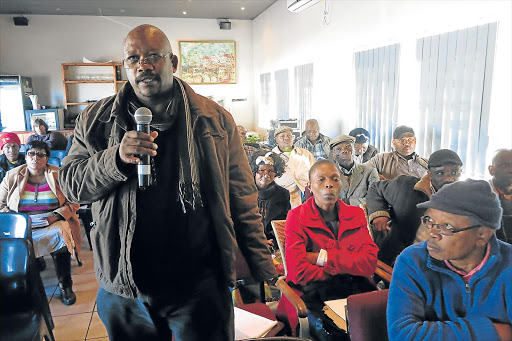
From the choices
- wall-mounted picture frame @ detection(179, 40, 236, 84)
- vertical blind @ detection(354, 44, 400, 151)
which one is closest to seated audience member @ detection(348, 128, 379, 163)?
vertical blind @ detection(354, 44, 400, 151)

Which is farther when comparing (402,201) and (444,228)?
(402,201)

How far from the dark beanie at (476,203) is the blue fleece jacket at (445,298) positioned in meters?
0.07

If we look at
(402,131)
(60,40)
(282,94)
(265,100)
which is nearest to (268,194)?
(402,131)

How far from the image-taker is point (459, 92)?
340cm

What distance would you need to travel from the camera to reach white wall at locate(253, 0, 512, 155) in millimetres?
3008

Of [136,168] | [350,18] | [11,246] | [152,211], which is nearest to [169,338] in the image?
[152,211]

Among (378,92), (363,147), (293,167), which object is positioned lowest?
(293,167)

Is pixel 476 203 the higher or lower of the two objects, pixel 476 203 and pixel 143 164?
the lower

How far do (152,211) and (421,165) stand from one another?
3.32 m

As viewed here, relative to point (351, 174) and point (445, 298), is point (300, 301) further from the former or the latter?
point (351, 174)

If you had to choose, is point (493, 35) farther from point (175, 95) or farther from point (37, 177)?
point (37, 177)

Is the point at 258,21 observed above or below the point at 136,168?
above

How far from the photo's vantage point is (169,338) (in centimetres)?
128

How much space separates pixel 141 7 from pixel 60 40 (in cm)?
251
